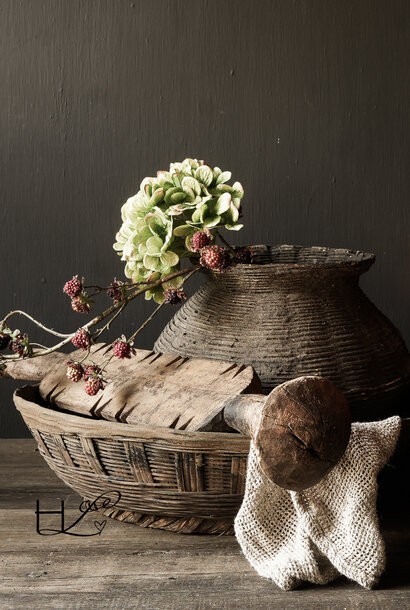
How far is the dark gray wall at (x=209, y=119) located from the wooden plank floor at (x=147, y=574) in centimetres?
56

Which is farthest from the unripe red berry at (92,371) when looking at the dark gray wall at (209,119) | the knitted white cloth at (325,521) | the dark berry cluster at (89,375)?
the dark gray wall at (209,119)

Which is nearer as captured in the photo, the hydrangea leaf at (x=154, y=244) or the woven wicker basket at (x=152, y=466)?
the woven wicker basket at (x=152, y=466)

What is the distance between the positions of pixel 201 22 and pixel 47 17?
0.27m

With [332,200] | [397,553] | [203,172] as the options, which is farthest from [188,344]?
[332,200]

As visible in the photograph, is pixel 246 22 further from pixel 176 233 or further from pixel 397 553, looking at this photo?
pixel 397 553

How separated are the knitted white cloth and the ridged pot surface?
0.13 meters

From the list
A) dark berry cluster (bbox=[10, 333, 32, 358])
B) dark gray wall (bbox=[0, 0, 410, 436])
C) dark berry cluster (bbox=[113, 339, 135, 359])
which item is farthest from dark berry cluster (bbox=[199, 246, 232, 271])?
dark gray wall (bbox=[0, 0, 410, 436])

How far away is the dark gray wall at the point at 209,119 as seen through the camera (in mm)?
1406

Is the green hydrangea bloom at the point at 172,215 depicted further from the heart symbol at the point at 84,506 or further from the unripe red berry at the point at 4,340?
the heart symbol at the point at 84,506

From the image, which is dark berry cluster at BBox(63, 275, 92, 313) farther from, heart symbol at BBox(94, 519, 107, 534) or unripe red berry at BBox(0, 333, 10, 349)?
heart symbol at BBox(94, 519, 107, 534)

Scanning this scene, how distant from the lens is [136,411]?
95cm

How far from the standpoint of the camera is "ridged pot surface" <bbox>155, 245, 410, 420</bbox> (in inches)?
39.4

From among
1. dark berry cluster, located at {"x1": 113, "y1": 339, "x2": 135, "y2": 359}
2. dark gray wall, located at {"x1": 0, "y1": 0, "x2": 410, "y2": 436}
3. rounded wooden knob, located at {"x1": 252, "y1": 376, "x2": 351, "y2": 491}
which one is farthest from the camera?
dark gray wall, located at {"x1": 0, "y1": 0, "x2": 410, "y2": 436}

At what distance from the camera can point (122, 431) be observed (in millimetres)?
918
